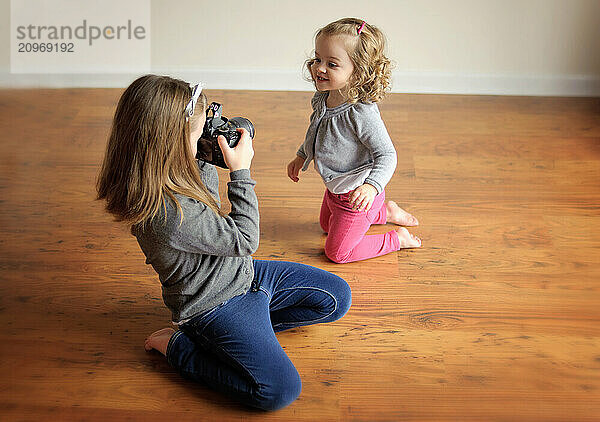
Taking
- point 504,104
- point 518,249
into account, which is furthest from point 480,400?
point 504,104

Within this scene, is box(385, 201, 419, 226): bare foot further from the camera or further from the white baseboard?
the white baseboard

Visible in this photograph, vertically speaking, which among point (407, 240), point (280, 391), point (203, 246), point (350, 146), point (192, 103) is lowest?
point (280, 391)

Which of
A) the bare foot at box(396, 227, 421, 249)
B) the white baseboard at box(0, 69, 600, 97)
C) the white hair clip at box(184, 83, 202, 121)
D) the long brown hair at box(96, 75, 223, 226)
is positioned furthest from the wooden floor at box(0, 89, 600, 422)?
the white hair clip at box(184, 83, 202, 121)

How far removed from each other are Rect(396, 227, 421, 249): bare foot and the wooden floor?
28 millimetres

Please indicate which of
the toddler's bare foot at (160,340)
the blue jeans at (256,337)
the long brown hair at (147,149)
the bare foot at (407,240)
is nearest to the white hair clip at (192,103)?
the long brown hair at (147,149)

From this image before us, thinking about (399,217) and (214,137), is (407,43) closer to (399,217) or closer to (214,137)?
(399,217)

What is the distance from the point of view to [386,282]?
1.67 m

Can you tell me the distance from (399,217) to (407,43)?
2.99 ft

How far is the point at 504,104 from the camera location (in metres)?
2.51

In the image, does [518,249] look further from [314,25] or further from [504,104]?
[314,25]

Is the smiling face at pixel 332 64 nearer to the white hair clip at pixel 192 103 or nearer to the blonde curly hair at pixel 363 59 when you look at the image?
the blonde curly hair at pixel 363 59

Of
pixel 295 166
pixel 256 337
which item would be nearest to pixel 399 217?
pixel 295 166

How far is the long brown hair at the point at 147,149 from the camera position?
1146 millimetres

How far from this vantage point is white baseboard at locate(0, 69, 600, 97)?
100 inches
